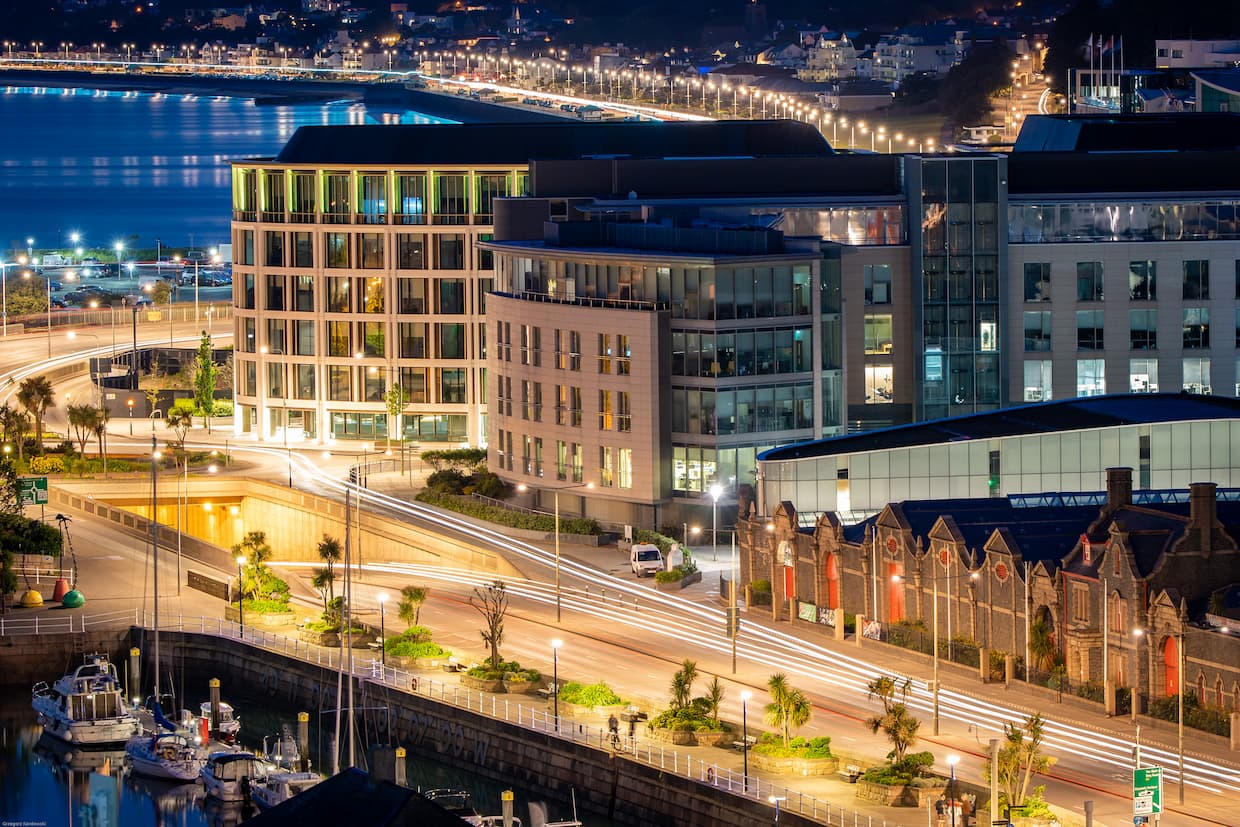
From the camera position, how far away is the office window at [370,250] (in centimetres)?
15662

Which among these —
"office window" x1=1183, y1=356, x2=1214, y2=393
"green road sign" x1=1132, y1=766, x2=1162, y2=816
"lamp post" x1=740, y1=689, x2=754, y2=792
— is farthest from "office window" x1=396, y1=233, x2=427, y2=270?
"green road sign" x1=1132, y1=766, x2=1162, y2=816

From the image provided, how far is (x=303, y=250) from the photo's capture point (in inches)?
6220

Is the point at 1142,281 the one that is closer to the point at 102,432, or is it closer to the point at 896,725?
the point at 102,432

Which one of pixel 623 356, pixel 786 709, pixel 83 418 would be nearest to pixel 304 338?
pixel 83 418

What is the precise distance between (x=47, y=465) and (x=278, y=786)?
5838cm

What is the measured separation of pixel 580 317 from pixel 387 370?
29.7 m

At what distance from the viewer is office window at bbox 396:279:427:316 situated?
512 ft

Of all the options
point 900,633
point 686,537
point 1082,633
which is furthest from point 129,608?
point 1082,633

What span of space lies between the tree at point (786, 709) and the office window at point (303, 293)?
249ft

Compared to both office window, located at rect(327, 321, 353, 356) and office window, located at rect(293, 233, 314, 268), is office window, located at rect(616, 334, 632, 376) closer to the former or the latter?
office window, located at rect(327, 321, 353, 356)

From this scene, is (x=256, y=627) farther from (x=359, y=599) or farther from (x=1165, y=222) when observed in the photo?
(x=1165, y=222)

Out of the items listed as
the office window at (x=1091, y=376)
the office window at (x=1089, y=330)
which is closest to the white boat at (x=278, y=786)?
the office window at (x=1091, y=376)

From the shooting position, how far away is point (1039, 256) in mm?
139500

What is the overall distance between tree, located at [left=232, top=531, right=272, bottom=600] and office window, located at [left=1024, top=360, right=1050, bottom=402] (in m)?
43.1
